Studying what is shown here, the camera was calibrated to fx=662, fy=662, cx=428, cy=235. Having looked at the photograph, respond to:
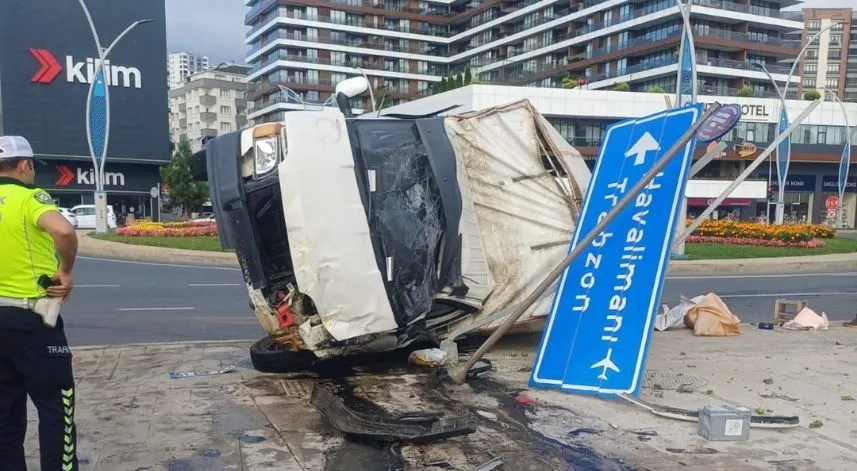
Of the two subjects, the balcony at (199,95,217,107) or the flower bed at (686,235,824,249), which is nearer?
the flower bed at (686,235,824,249)

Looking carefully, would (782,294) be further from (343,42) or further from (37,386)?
(343,42)

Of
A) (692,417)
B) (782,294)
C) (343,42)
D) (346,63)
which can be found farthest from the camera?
(346,63)

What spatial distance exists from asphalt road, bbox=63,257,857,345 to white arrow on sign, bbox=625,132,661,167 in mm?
5103

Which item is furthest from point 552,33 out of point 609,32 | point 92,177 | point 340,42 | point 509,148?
point 509,148

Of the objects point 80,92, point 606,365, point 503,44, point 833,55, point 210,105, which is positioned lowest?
point 606,365

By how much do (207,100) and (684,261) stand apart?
100458mm

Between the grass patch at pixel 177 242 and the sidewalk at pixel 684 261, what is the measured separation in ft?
2.54

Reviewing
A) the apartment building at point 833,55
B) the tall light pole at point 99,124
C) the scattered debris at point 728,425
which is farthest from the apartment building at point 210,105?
the scattered debris at point 728,425

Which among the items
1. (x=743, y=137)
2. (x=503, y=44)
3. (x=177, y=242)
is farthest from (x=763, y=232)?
(x=503, y=44)

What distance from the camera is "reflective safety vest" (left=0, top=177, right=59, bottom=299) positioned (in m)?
3.49

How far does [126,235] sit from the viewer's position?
23469mm

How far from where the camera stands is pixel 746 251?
69.2ft

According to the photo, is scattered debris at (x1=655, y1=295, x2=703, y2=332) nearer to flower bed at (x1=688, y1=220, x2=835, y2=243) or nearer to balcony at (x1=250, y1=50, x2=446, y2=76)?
flower bed at (x1=688, y1=220, x2=835, y2=243)

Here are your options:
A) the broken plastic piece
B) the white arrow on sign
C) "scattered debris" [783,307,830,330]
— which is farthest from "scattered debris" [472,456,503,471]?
"scattered debris" [783,307,830,330]
